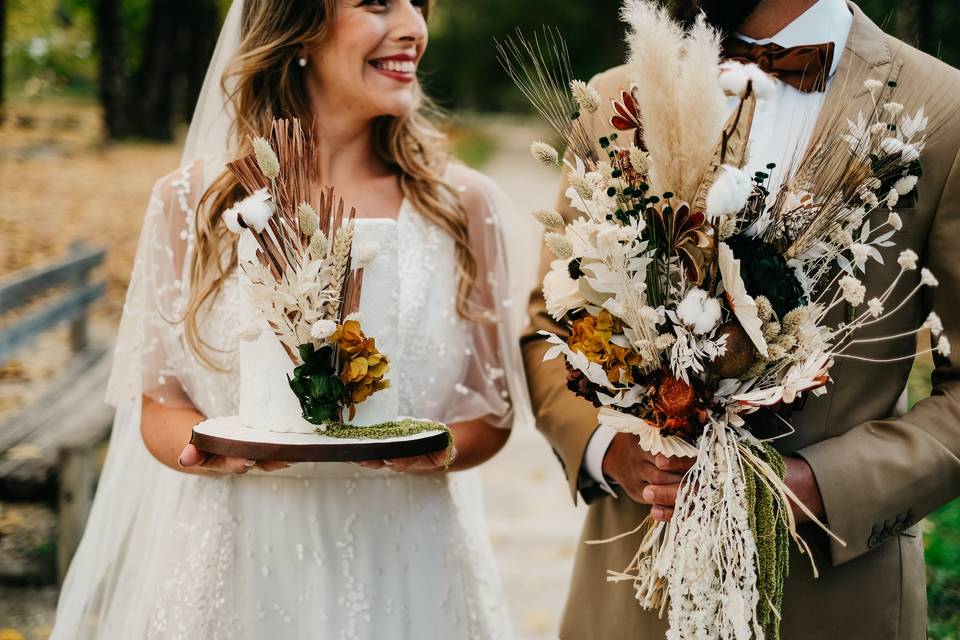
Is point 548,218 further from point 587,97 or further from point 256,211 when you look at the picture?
point 256,211

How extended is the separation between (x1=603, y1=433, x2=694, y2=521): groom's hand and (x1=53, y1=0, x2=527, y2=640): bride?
495 mm

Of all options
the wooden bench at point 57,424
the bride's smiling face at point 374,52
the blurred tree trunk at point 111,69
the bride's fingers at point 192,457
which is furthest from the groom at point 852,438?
the blurred tree trunk at point 111,69

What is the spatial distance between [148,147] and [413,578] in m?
6.75

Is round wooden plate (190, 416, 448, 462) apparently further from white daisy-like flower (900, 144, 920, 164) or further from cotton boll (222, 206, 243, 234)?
white daisy-like flower (900, 144, 920, 164)

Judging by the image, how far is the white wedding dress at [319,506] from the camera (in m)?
2.57

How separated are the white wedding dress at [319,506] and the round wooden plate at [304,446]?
0.41 m

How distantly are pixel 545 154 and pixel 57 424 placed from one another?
3689mm

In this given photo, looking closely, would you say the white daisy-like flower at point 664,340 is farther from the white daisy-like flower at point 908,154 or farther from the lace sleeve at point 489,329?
the lace sleeve at point 489,329

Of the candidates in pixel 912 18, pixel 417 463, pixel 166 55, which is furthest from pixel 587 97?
pixel 166 55

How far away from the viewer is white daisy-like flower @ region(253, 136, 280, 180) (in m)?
2.02

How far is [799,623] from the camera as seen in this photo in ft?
7.14

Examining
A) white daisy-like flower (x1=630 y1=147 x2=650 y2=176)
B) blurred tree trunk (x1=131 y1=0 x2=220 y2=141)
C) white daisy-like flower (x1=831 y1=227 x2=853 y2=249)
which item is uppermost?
blurred tree trunk (x1=131 y1=0 x2=220 y2=141)

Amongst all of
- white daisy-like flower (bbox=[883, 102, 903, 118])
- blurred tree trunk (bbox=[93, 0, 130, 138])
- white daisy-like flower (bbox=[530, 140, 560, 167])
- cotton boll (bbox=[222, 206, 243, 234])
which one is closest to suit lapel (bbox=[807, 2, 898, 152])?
white daisy-like flower (bbox=[883, 102, 903, 118])

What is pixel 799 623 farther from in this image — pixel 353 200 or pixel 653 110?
pixel 353 200
